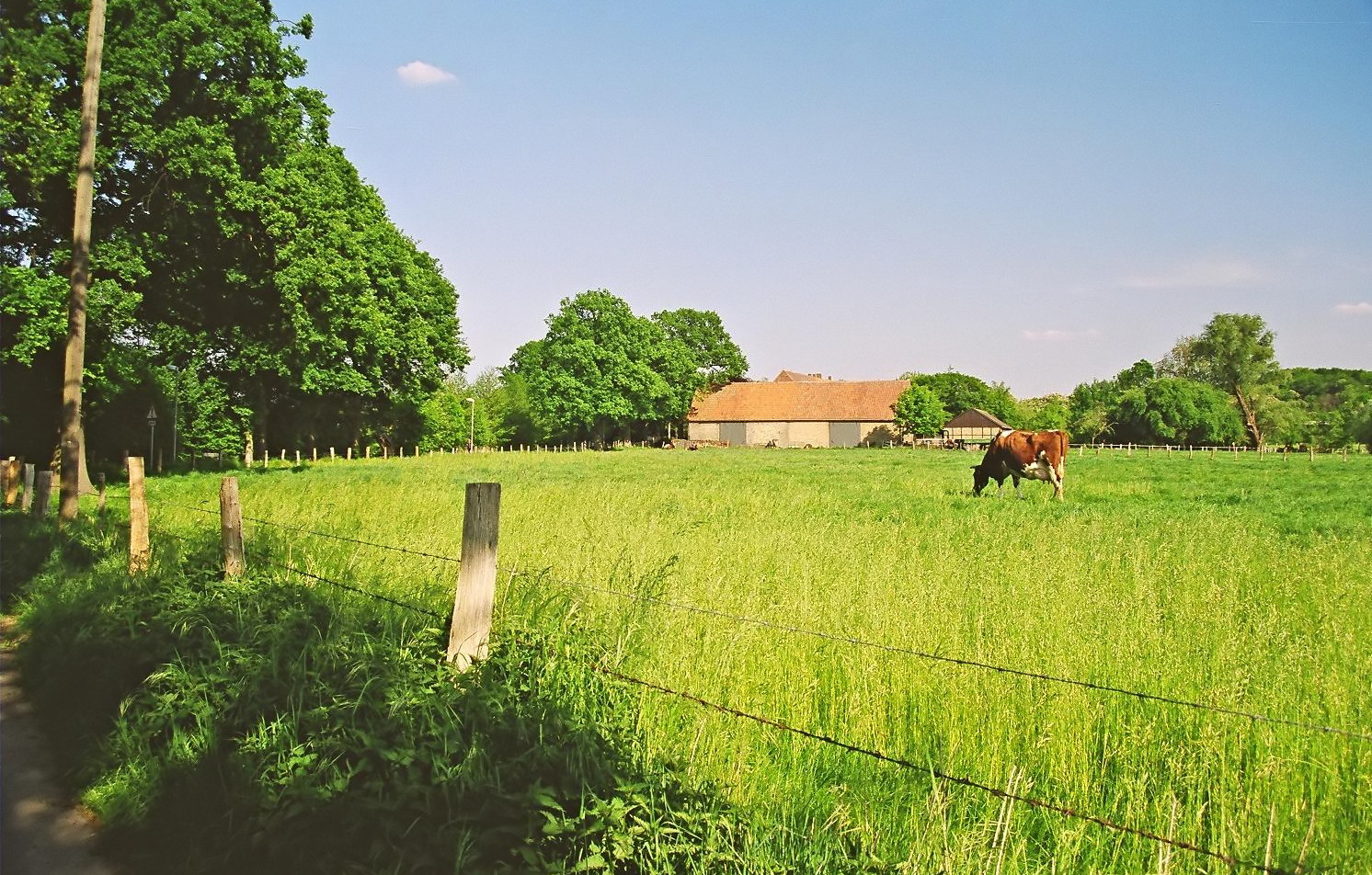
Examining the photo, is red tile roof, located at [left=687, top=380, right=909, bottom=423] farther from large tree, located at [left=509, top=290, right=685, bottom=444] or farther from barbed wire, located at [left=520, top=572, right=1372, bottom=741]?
barbed wire, located at [left=520, top=572, right=1372, bottom=741]

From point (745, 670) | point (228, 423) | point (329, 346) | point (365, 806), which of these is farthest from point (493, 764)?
point (228, 423)

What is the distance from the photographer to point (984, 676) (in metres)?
4.63

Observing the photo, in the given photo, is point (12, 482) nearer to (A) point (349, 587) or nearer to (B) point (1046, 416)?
(A) point (349, 587)

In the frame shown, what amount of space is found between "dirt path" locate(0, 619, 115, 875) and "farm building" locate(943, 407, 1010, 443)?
3818 inches

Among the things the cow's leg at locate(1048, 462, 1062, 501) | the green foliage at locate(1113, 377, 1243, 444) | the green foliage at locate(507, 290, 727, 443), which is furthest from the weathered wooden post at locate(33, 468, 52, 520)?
the green foliage at locate(1113, 377, 1243, 444)

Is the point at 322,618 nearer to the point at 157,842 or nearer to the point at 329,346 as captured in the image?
the point at 157,842

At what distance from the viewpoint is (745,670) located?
→ 16.4 ft

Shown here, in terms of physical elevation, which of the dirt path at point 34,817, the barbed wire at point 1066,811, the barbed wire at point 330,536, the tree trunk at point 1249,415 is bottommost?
the dirt path at point 34,817

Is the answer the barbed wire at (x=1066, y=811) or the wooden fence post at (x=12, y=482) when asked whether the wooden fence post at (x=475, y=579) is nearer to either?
the barbed wire at (x=1066, y=811)

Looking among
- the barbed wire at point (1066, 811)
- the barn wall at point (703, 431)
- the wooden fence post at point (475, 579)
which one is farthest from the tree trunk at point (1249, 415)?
the wooden fence post at point (475, 579)

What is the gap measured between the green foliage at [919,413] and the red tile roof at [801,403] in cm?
299

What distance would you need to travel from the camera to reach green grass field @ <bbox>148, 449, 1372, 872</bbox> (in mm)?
3482

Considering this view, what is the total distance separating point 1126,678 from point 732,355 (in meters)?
100

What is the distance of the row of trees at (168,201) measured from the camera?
760 inches
